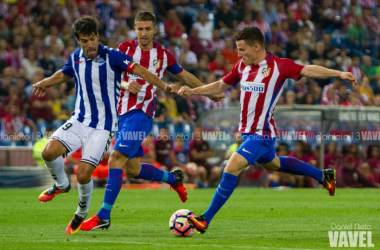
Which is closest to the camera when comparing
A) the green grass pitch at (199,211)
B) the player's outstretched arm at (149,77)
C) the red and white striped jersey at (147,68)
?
the green grass pitch at (199,211)

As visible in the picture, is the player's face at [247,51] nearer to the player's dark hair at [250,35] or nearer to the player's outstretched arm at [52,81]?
the player's dark hair at [250,35]

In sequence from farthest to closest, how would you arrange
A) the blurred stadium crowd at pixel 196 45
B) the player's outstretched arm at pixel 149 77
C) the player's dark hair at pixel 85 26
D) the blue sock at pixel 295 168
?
the blurred stadium crowd at pixel 196 45 < the blue sock at pixel 295 168 < the player's outstretched arm at pixel 149 77 < the player's dark hair at pixel 85 26

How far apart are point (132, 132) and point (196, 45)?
13.9 meters

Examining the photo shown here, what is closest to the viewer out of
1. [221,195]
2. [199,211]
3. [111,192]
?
[221,195]

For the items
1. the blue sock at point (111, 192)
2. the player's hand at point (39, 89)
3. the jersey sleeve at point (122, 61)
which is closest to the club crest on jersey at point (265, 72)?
the jersey sleeve at point (122, 61)

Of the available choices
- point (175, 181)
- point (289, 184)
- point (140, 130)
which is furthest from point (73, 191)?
point (140, 130)

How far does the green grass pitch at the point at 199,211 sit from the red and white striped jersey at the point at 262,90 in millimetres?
1234

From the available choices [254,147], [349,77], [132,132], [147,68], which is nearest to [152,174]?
[132,132]

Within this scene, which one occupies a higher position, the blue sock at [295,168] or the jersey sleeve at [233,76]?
the jersey sleeve at [233,76]

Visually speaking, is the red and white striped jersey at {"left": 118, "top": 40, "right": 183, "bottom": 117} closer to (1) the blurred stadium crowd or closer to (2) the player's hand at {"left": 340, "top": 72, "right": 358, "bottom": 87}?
(2) the player's hand at {"left": 340, "top": 72, "right": 358, "bottom": 87}

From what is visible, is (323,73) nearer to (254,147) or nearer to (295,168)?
(254,147)

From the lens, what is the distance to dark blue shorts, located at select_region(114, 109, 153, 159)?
9539 mm

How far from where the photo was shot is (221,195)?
8500mm

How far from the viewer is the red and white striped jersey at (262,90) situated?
891 cm
